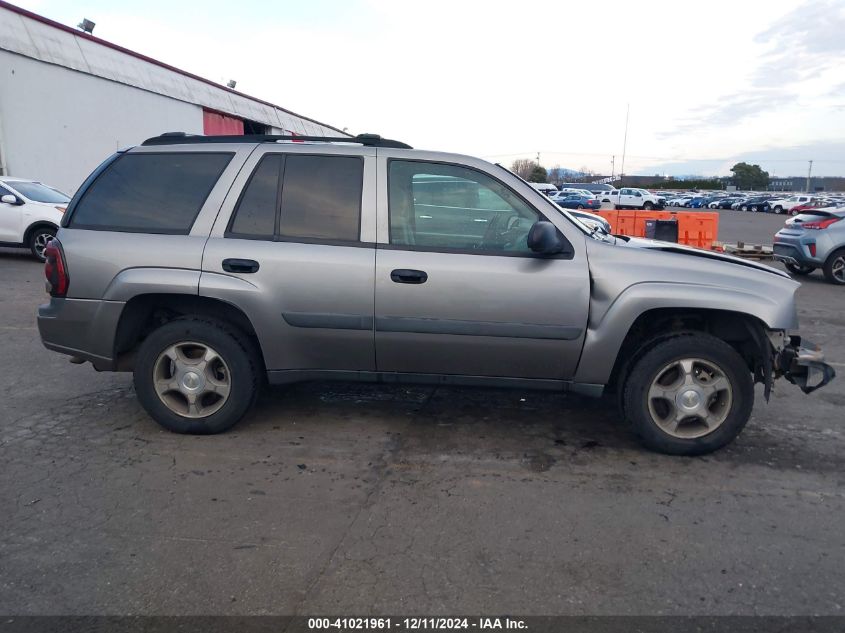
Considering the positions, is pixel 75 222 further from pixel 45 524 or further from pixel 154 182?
pixel 45 524

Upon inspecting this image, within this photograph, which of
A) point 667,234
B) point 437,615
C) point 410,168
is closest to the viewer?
point 437,615

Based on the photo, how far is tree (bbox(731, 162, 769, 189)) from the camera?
109m

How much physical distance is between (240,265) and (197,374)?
795 millimetres

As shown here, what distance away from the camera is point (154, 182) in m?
4.36

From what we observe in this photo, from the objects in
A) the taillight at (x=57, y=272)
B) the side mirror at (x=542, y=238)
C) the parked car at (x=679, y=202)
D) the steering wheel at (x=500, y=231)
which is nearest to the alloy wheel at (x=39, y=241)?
the taillight at (x=57, y=272)

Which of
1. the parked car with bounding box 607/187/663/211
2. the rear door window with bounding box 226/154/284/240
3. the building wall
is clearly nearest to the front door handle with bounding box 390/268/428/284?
the rear door window with bounding box 226/154/284/240

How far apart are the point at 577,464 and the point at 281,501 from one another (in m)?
1.80

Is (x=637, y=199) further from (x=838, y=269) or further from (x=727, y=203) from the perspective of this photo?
(x=838, y=269)

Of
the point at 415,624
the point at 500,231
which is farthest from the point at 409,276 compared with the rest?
the point at 415,624

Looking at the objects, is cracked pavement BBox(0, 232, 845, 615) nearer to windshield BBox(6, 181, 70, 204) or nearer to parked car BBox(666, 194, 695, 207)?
windshield BBox(6, 181, 70, 204)

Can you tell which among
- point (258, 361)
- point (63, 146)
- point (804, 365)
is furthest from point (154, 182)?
point (63, 146)

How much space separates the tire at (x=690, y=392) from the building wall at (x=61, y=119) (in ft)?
58.9

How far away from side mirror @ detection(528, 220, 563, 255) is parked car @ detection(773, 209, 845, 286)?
1032 centimetres

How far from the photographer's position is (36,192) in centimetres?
1246
